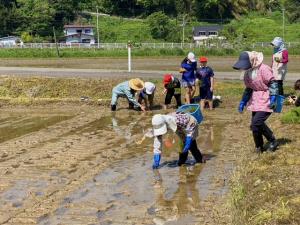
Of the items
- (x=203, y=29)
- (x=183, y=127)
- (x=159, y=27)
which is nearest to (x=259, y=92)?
(x=183, y=127)

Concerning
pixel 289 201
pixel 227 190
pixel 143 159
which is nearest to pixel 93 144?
pixel 143 159

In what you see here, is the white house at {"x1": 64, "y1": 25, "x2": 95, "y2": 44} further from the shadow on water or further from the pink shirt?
the pink shirt

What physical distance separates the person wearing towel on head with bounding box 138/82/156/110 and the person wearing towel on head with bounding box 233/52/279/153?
5990mm

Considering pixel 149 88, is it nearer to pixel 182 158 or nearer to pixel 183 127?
pixel 182 158

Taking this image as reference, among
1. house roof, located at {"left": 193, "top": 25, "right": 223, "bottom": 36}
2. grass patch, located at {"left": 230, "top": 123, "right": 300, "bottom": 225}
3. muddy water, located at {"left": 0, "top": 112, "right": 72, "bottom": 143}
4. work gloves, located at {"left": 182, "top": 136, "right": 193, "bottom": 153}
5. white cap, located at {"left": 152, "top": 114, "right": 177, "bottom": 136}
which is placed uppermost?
house roof, located at {"left": 193, "top": 25, "right": 223, "bottom": 36}

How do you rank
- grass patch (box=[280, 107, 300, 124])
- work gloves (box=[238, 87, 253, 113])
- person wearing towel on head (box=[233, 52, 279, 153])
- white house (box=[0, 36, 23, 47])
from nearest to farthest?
person wearing towel on head (box=[233, 52, 279, 153]) → work gloves (box=[238, 87, 253, 113]) → grass patch (box=[280, 107, 300, 124]) → white house (box=[0, 36, 23, 47])

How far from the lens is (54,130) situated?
1228 centimetres

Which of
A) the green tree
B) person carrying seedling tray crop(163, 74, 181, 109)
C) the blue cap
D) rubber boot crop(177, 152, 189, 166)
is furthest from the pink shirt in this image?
the green tree

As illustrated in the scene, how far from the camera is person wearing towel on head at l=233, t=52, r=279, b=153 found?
327 inches

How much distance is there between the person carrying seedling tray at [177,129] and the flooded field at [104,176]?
0.28 metres

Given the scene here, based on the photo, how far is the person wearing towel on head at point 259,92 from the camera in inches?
327

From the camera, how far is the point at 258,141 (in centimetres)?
876

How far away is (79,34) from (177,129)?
187ft

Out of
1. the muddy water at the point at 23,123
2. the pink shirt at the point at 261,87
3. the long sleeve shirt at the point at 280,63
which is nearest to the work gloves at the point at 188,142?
the pink shirt at the point at 261,87
